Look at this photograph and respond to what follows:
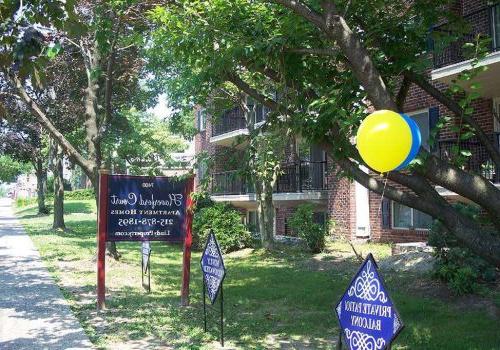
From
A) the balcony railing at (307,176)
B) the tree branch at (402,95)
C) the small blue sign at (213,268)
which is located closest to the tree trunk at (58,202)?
the balcony railing at (307,176)

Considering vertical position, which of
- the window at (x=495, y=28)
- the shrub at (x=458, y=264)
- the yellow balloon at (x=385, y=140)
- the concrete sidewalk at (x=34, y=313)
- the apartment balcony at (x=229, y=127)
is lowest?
the concrete sidewalk at (x=34, y=313)

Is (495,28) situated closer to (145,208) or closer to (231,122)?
(145,208)

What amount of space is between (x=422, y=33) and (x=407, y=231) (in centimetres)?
903

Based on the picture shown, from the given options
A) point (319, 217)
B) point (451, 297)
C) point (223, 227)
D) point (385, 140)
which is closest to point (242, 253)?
point (223, 227)

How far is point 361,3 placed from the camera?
24.0 ft

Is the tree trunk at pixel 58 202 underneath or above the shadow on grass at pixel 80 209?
above

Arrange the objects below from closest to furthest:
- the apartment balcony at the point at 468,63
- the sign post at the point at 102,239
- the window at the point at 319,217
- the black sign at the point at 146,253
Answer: the sign post at the point at 102,239, the black sign at the point at 146,253, the apartment balcony at the point at 468,63, the window at the point at 319,217

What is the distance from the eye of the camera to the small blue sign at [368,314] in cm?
433

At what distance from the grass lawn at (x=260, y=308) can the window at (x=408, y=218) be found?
0.88 metres

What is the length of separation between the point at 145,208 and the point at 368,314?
223 inches

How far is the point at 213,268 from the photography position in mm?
7395

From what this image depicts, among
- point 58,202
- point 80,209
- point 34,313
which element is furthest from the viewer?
point 80,209

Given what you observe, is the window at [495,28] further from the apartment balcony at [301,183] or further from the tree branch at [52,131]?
the tree branch at [52,131]

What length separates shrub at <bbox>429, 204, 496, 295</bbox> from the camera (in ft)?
28.3
